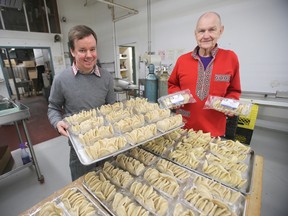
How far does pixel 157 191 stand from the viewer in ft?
2.61

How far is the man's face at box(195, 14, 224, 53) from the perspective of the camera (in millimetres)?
1228

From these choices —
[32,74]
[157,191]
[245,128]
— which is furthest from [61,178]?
[32,74]

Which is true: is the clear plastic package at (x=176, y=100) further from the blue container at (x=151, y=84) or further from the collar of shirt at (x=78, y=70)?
the blue container at (x=151, y=84)

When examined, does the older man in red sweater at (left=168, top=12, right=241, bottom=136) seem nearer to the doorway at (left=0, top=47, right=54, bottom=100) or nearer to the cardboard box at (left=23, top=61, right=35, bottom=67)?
the doorway at (left=0, top=47, right=54, bottom=100)

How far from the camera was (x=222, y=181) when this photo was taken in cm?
82

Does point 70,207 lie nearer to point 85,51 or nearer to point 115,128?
point 115,128

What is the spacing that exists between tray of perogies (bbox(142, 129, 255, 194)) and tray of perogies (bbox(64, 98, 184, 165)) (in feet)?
0.43

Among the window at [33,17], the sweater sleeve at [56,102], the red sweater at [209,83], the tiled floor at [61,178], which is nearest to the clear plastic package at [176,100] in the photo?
the red sweater at [209,83]

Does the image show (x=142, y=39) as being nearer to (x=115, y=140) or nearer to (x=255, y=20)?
(x=255, y=20)

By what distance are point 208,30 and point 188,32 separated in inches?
109

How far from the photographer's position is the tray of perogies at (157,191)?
0.69 metres

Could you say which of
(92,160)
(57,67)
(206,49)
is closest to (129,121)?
(92,160)

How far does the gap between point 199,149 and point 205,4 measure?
11.4 ft

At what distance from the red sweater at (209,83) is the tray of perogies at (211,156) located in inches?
12.7
